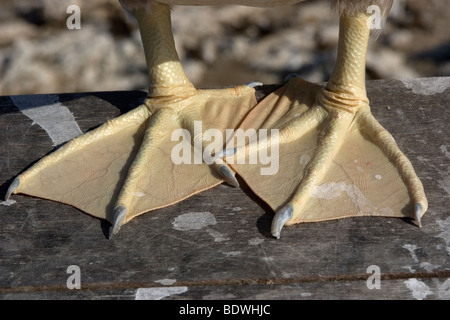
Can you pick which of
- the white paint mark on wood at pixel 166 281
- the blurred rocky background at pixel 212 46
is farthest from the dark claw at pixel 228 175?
the blurred rocky background at pixel 212 46

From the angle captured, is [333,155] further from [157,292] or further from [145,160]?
[157,292]

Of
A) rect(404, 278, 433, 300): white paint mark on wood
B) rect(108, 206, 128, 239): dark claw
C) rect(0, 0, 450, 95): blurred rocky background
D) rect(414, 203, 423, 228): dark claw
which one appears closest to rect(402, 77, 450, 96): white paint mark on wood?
rect(414, 203, 423, 228): dark claw

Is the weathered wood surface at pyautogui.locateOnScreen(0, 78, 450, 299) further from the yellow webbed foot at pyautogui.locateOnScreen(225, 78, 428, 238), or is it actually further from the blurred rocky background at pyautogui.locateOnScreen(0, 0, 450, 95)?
the blurred rocky background at pyautogui.locateOnScreen(0, 0, 450, 95)

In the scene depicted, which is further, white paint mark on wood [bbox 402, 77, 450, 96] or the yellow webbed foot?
white paint mark on wood [bbox 402, 77, 450, 96]

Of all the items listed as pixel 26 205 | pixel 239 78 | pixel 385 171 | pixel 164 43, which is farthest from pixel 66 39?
pixel 385 171

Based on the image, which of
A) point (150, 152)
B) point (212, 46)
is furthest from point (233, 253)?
point (212, 46)

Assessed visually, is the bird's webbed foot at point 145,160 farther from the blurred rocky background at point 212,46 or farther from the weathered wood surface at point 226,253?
the blurred rocky background at point 212,46
